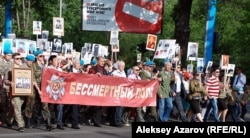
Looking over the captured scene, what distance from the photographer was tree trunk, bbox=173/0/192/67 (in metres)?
20.8

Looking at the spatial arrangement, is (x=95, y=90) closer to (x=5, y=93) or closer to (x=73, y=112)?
(x=73, y=112)

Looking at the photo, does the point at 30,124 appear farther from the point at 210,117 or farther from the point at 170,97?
the point at 210,117

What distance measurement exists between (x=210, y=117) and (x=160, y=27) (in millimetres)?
5733

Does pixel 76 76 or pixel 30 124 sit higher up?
pixel 76 76

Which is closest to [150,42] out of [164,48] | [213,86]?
[164,48]

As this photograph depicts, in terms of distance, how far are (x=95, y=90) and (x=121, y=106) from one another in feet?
3.19

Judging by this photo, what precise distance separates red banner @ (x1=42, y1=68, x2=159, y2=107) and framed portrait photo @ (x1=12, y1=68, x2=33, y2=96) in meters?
0.44

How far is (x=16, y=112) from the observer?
527 inches

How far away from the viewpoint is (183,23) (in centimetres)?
2097

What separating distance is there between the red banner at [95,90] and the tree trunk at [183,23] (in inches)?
209

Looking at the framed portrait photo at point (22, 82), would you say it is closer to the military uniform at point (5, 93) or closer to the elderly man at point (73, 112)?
the military uniform at point (5, 93)

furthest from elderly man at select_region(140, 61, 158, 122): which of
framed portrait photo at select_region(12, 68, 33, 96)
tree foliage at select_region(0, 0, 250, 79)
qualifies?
tree foliage at select_region(0, 0, 250, 79)

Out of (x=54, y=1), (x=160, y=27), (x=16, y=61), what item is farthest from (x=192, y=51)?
(x=54, y=1)

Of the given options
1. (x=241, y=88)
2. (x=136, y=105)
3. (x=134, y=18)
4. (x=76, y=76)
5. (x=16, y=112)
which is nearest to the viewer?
(x=16, y=112)
